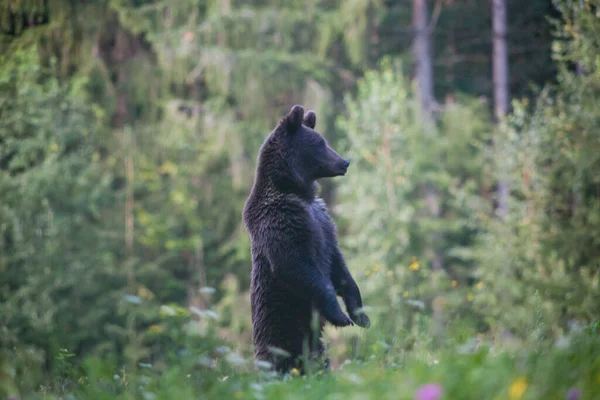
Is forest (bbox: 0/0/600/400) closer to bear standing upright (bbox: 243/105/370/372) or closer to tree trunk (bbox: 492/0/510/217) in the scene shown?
tree trunk (bbox: 492/0/510/217)

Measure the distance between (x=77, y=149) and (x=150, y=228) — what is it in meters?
3.88

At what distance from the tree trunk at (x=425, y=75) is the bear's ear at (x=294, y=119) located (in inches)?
771

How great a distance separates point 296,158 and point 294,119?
1.16ft

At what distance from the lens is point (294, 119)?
6.14 meters

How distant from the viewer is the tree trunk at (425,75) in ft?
84.0

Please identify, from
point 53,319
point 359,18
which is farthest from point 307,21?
point 53,319

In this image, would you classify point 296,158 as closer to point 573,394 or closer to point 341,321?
point 341,321

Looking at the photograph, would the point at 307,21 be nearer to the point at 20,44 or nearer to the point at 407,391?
the point at 20,44

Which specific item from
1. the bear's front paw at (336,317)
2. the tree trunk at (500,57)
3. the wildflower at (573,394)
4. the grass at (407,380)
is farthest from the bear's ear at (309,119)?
the tree trunk at (500,57)

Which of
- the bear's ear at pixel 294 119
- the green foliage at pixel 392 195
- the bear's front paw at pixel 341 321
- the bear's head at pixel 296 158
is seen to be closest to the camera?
the bear's front paw at pixel 341 321

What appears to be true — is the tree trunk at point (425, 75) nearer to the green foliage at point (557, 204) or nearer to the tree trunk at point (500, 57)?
the tree trunk at point (500, 57)

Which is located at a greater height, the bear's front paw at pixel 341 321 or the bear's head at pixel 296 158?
the bear's head at pixel 296 158

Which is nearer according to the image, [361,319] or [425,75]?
[361,319]

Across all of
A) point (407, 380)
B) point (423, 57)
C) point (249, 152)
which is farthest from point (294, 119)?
point (423, 57)
